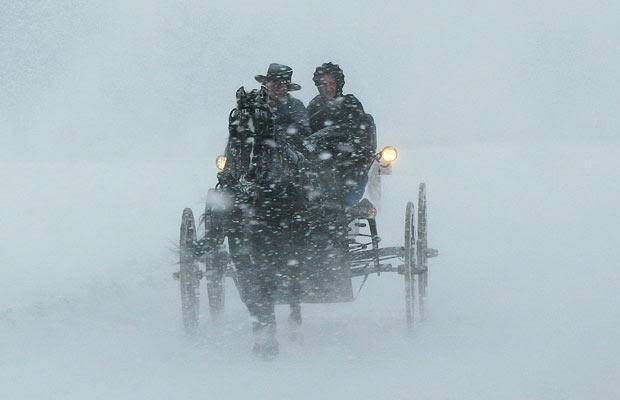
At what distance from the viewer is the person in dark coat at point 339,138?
8.18 m

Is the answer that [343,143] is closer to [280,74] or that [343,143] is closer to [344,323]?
[280,74]

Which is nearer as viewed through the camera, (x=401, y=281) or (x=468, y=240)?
(x=401, y=281)

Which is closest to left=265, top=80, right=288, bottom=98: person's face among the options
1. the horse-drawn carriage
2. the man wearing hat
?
the man wearing hat

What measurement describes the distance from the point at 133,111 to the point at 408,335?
2248 inches

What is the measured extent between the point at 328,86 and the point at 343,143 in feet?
2.37

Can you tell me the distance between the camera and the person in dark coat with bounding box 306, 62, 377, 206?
818cm

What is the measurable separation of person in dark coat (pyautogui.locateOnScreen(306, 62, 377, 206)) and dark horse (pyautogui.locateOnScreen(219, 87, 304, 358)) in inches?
41.7

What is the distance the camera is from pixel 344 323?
341 inches

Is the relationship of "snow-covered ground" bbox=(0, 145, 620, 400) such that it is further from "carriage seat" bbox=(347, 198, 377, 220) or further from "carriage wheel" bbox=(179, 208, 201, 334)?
"carriage seat" bbox=(347, 198, 377, 220)

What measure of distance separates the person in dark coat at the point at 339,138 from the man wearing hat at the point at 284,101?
8.3 inches

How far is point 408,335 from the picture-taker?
795 cm

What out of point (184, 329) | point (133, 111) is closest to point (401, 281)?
point (184, 329)

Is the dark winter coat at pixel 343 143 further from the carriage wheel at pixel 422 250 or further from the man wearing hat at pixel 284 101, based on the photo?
the carriage wheel at pixel 422 250

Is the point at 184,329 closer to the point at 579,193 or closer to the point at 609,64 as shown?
the point at 579,193
